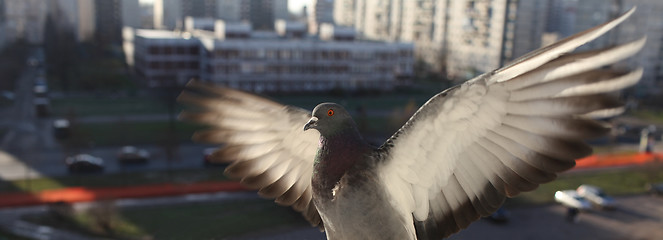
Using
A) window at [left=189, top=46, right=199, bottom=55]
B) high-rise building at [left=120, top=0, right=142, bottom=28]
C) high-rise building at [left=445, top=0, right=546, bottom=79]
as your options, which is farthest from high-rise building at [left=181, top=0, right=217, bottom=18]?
high-rise building at [left=445, top=0, right=546, bottom=79]

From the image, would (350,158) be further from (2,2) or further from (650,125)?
(2,2)

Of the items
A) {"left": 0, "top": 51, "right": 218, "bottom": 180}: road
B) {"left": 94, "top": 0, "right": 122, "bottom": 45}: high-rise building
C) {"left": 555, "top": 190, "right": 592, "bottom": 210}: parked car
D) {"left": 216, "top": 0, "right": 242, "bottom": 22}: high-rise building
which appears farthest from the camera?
{"left": 216, "top": 0, "right": 242, "bottom": 22}: high-rise building

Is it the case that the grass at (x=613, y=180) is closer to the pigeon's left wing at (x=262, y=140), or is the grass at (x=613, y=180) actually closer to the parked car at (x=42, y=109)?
the pigeon's left wing at (x=262, y=140)

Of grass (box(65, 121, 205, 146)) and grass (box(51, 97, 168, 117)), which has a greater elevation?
grass (box(51, 97, 168, 117))

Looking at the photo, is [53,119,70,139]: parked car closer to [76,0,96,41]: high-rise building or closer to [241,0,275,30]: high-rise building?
[76,0,96,41]: high-rise building

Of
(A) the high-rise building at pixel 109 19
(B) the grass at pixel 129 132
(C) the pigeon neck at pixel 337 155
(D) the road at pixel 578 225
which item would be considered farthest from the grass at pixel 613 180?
(A) the high-rise building at pixel 109 19

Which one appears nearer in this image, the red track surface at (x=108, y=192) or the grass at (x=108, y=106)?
the red track surface at (x=108, y=192)

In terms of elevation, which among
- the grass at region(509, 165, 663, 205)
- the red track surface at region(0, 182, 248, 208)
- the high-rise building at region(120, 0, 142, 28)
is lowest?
the red track surface at region(0, 182, 248, 208)

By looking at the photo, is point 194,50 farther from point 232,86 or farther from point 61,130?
point 232,86
